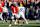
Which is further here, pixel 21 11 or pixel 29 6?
pixel 29 6

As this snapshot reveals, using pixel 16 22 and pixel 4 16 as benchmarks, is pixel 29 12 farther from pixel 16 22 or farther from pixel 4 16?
pixel 4 16

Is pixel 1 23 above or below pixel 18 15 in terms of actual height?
below

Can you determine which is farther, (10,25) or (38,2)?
(38,2)

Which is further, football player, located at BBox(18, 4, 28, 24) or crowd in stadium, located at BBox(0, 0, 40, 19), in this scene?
crowd in stadium, located at BBox(0, 0, 40, 19)

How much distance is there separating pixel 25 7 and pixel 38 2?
98 cm

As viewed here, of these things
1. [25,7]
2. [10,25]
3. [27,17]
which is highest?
[25,7]

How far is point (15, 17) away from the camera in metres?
6.25

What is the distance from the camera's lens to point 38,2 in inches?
248

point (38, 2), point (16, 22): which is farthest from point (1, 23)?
point (38, 2)

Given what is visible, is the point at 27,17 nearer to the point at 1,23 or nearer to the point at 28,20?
the point at 28,20

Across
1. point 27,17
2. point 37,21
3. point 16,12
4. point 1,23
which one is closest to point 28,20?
point 27,17

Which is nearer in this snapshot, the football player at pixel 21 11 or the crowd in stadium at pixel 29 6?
the football player at pixel 21 11

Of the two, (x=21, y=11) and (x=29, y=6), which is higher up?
(x=29, y=6)

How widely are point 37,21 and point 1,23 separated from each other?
2.50 m
